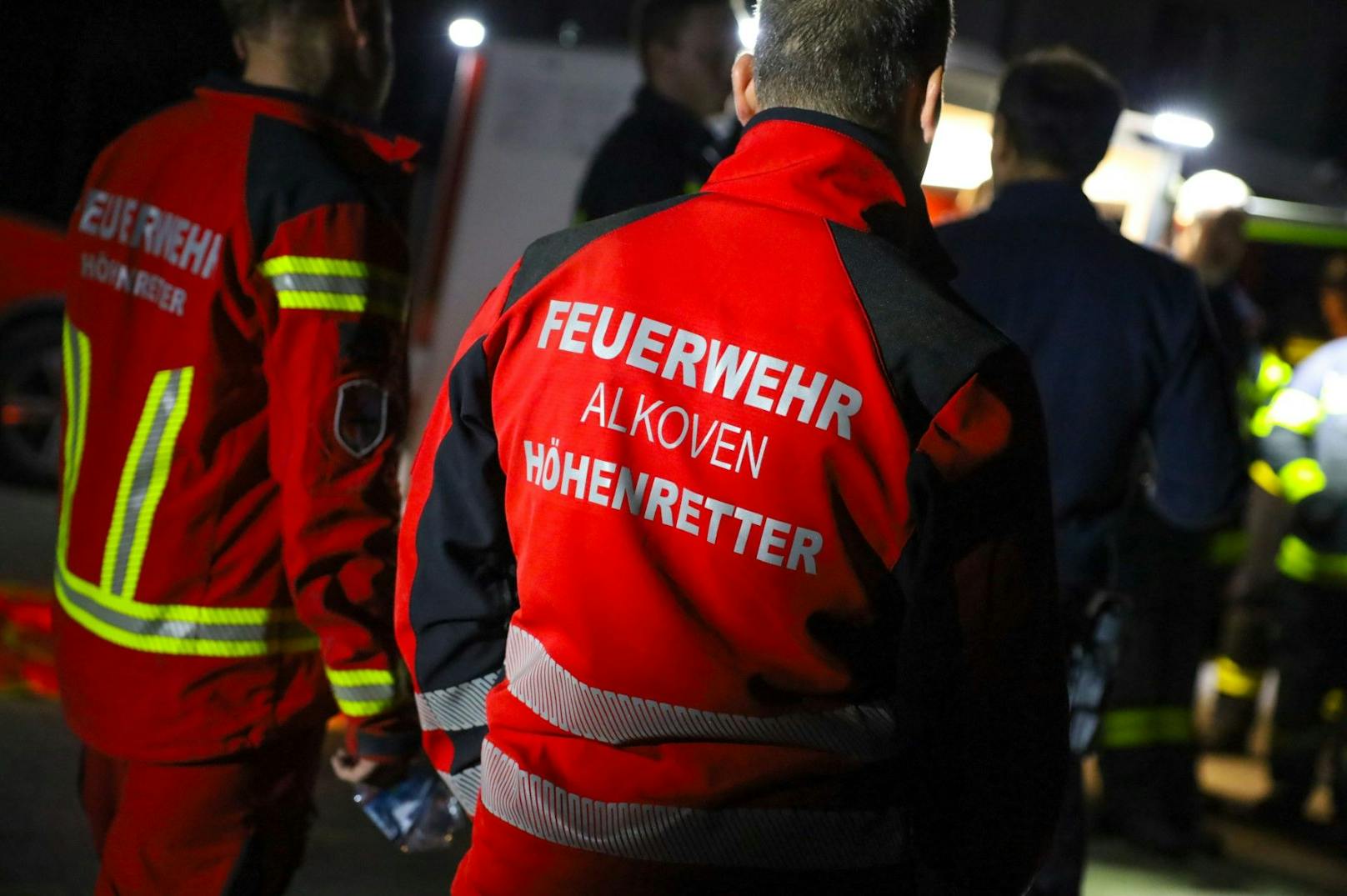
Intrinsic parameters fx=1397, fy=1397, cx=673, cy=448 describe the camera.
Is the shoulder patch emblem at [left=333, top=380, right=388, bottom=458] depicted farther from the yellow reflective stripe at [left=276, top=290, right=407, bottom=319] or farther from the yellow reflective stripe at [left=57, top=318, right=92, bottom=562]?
the yellow reflective stripe at [left=57, top=318, right=92, bottom=562]

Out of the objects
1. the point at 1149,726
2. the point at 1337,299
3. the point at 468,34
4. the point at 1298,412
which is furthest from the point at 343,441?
the point at 468,34

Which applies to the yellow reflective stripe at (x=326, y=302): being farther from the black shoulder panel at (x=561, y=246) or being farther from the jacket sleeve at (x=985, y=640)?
the jacket sleeve at (x=985, y=640)

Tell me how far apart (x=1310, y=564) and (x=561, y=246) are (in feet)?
13.7

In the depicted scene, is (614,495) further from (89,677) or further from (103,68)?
(103,68)

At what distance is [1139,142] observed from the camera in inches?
268

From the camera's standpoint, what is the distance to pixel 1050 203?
119 inches

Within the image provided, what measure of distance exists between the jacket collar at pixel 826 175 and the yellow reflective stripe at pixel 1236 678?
503 cm

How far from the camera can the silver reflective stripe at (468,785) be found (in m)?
1.77

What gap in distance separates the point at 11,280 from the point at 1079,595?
691 cm

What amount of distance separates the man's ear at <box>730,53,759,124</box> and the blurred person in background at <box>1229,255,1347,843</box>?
371 cm

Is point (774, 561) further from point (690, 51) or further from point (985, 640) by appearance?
point (690, 51)

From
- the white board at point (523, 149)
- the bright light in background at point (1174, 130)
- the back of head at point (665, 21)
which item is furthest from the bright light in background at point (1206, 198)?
the white board at point (523, 149)

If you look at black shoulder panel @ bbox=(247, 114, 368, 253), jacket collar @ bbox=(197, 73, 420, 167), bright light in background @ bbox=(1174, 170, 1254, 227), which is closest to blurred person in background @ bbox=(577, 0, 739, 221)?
jacket collar @ bbox=(197, 73, 420, 167)

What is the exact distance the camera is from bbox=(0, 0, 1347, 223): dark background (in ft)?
26.4
